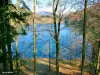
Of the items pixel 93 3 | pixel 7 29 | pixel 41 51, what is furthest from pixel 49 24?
pixel 41 51

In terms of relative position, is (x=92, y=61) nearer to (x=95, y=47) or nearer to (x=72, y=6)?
(x=95, y=47)

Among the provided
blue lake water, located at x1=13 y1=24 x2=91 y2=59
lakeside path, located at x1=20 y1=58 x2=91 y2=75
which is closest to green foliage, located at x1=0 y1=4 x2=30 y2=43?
blue lake water, located at x1=13 y1=24 x2=91 y2=59

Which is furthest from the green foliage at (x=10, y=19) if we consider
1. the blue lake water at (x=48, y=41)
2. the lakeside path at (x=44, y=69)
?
the lakeside path at (x=44, y=69)

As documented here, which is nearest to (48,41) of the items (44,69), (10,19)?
(44,69)

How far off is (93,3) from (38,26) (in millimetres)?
6068

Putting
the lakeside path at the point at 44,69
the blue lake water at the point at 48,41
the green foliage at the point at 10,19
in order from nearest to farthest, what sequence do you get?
the green foliage at the point at 10,19 → the blue lake water at the point at 48,41 → the lakeside path at the point at 44,69

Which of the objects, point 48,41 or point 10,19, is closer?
point 10,19

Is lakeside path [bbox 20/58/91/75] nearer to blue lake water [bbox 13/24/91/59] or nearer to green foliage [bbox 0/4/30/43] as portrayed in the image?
blue lake water [bbox 13/24/91/59]

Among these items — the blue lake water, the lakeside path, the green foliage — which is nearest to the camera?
the green foliage

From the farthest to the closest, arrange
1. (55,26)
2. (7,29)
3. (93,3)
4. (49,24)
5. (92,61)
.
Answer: (92,61) < (49,24) < (55,26) < (93,3) < (7,29)

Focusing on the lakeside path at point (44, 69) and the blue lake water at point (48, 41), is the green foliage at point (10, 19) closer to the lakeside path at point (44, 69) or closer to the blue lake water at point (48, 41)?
the blue lake water at point (48, 41)

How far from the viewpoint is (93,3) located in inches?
782

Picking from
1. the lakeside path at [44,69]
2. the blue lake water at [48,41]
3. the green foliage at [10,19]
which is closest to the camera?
the green foliage at [10,19]

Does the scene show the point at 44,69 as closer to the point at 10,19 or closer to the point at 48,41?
the point at 48,41
